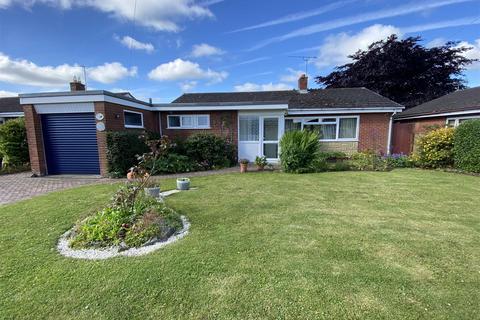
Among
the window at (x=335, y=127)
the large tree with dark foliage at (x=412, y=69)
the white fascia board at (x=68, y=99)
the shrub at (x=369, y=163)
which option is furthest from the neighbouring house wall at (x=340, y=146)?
the large tree with dark foliage at (x=412, y=69)

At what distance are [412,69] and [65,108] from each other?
2784cm

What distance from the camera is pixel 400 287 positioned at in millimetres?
2301

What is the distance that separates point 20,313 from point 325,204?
194 inches

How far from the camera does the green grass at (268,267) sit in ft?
6.75

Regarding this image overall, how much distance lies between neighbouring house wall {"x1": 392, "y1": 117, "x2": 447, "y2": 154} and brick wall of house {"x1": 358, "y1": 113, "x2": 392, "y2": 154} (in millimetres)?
1616

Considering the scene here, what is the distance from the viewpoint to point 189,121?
36.8 feet

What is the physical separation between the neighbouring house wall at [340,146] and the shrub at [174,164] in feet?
21.9

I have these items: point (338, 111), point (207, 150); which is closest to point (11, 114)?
point (207, 150)

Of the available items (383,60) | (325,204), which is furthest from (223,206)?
(383,60)

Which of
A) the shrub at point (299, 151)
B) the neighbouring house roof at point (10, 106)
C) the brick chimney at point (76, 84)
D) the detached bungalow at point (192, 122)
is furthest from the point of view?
the neighbouring house roof at point (10, 106)

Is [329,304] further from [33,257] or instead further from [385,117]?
[385,117]

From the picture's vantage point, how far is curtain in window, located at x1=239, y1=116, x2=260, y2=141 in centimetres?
1086

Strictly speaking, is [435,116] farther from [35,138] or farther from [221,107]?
[35,138]

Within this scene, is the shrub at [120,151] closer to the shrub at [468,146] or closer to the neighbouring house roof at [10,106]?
the neighbouring house roof at [10,106]
